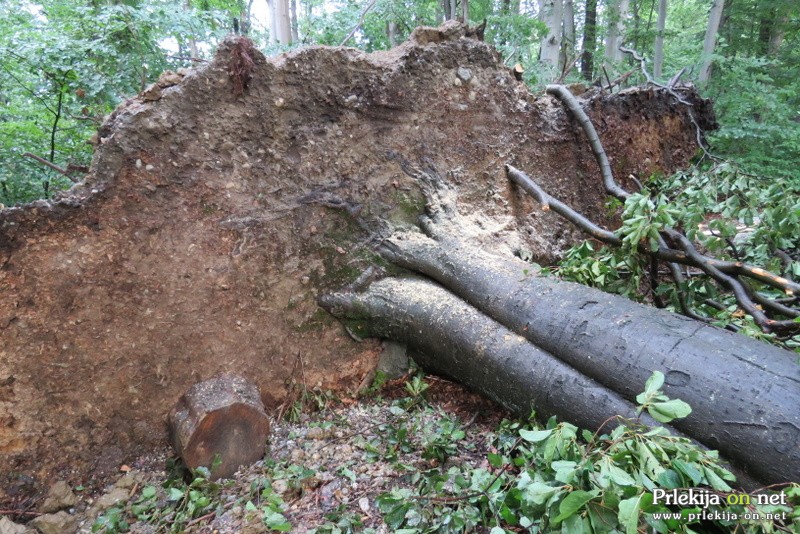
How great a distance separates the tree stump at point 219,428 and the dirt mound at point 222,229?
0.58 ft

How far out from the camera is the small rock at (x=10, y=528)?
202cm

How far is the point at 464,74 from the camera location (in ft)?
10.7

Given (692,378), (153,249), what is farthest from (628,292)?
(153,249)

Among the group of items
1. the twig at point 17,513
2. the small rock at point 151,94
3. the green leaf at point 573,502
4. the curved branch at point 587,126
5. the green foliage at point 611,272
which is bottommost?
the twig at point 17,513

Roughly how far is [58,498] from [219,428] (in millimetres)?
785

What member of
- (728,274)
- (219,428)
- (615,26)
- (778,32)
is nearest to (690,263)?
(728,274)

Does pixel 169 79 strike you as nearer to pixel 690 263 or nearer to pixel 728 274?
pixel 690 263

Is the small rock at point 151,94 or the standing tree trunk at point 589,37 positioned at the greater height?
the standing tree trunk at point 589,37

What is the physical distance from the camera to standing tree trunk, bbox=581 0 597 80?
33.8ft

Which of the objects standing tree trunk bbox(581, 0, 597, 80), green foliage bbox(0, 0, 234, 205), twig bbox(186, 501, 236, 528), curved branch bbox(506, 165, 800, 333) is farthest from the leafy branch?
standing tree trunk bbox(581, 0, 597, 80)

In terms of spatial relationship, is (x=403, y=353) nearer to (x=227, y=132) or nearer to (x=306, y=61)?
(x=227, y=132)

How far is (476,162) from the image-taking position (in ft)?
11.1

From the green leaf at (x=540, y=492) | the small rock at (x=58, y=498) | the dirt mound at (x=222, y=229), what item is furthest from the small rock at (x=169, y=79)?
the green leaf at (x=540, y=492)

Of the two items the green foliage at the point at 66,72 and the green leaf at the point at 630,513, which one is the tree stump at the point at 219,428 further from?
the green foliage at the point at 66,72
